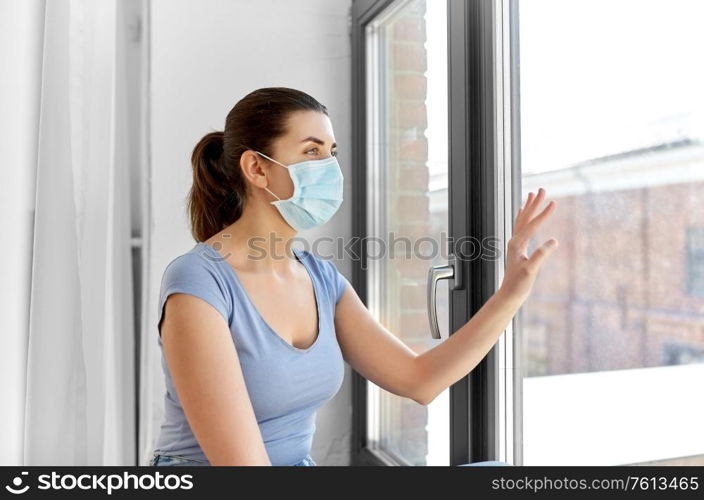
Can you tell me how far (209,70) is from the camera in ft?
5.24

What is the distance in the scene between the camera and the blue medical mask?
3.63 ft

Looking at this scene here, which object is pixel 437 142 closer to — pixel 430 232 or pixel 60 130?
pixel 430 232

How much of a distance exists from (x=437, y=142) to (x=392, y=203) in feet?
1.00

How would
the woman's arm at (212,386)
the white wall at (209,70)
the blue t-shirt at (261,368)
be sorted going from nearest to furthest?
the woman's arm at (212,386), the blue t-shirt at (261,368), the white wall at (209,70)

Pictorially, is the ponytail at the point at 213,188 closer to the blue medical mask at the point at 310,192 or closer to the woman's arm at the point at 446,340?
the blue medical mask at the point at 310,192

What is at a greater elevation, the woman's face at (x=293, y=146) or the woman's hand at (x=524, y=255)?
the woman's face at (x=293, y=146)

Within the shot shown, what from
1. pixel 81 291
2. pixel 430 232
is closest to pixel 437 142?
pixel 430 232

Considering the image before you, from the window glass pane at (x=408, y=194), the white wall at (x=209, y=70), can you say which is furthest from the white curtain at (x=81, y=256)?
the window glass pane at (x=408, y=194)

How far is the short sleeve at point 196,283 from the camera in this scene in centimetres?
95

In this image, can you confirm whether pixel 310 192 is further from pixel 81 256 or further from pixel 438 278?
pixel 81 256

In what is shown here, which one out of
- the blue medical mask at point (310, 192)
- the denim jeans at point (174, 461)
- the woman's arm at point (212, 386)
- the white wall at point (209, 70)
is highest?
the white wall at point (209, 70)

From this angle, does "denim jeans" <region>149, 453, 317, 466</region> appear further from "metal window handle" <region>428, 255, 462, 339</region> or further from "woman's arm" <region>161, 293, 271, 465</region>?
"metal window handle" <region>428, 255, 462, 339</region>

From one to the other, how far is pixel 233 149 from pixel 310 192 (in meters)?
0.17

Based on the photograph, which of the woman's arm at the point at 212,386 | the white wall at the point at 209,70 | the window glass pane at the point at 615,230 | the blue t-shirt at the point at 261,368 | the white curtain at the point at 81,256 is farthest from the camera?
the white wall at the point at 209,70
